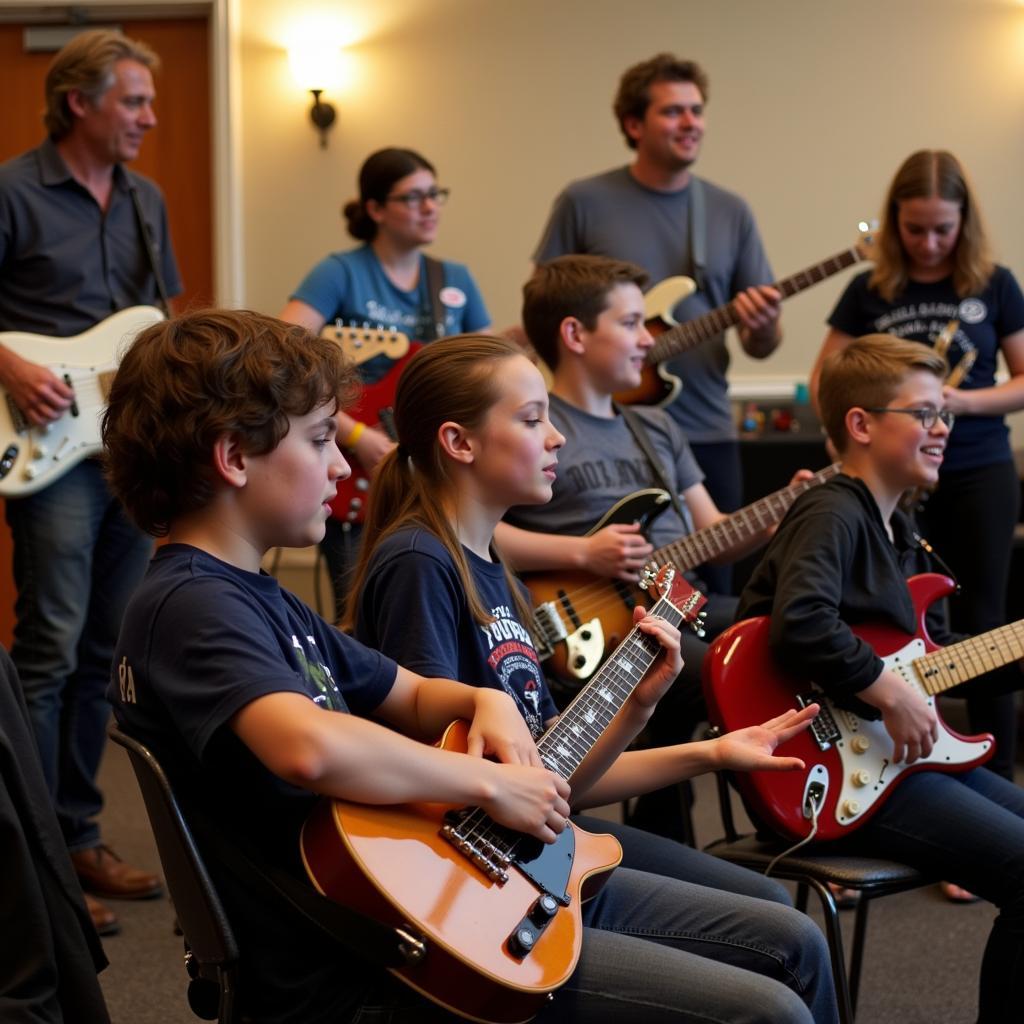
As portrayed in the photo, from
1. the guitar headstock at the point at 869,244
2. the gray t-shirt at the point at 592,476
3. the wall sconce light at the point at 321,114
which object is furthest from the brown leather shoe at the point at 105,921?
the wall sconce light at the point at 321,114

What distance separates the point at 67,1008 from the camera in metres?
1.43

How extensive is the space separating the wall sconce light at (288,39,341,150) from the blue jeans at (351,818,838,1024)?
404 centimetres

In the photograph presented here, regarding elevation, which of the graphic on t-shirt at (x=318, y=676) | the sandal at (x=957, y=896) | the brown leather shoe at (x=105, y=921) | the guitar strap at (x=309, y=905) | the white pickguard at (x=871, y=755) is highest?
the graphic on t-shirt at (x=318, y=676)

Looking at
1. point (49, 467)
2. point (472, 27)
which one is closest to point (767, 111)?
point (472, 27)

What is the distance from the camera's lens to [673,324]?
135 inches

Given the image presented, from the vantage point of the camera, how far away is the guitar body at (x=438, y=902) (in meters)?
1.30

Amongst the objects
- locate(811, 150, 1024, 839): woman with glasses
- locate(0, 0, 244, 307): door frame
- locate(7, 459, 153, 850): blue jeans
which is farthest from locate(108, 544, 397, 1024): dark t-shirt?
locate(0, 0, 244, 307): door frame

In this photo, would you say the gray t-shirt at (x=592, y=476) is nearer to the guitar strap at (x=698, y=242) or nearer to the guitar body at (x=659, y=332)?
the guitar body at (x=659, y=332)

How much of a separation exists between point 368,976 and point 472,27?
4.61 meters

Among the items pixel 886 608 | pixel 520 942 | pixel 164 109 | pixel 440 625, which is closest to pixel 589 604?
pixel 886 608

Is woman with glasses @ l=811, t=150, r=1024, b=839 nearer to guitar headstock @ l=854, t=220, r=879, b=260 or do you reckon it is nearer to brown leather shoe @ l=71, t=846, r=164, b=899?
guitar headstock @ l=854, t=220, r=879, b=260

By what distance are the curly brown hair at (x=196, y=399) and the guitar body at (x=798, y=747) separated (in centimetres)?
84

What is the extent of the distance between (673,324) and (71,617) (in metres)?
1.59

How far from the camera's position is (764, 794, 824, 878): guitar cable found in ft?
6.56
